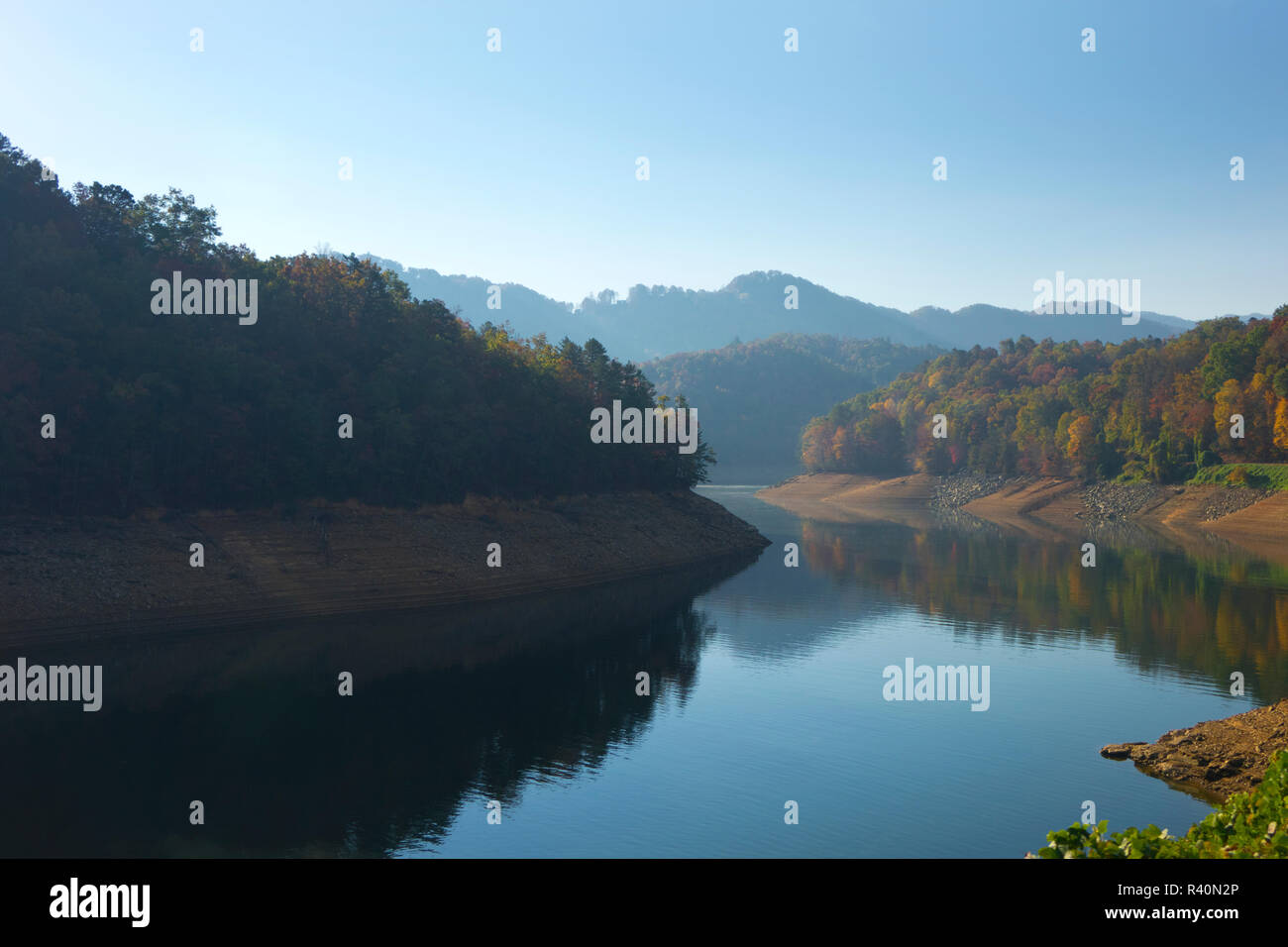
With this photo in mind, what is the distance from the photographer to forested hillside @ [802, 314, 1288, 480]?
9400 centimetres

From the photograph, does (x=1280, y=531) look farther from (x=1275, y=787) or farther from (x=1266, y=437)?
(x=1275, y=787)

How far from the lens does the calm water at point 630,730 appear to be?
20.5m

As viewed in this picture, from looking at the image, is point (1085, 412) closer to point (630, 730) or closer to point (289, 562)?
point (289, 562)

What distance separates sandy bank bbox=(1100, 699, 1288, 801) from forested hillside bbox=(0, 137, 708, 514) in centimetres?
3904

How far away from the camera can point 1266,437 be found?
9169cm

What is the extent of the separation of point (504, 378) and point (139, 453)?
27.2 meters

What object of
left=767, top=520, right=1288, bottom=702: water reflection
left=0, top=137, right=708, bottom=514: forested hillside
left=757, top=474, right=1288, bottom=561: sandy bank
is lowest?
left=767, top=520, right=1288, bottom=702: water reflection

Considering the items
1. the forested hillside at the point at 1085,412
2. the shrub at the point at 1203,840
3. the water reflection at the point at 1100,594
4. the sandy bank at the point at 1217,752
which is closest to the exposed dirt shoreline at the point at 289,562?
the water reflection at the point at 1100,594

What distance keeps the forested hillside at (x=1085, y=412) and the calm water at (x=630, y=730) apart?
2013 inches

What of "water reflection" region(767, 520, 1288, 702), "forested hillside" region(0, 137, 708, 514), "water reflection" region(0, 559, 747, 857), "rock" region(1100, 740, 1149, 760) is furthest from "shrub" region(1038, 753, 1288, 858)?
"forested hillside" region(0, 137, 708, 514)

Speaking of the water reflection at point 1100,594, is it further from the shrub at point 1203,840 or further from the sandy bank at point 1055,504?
the shrub at point 1203,840

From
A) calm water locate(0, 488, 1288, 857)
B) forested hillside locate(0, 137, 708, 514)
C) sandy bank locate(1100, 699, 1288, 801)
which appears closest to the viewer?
calm water locate(0, 488, 1288, 857)

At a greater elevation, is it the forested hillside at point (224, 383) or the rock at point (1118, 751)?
the forested hillside at point (224, 383)

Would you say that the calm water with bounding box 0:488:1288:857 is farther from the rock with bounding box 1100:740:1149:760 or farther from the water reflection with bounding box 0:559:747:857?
the rock with bounding box 1100:740:1149:760
